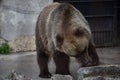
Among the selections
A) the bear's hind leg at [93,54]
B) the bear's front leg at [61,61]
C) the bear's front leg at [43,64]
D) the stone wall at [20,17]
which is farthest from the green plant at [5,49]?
the bear's hind leg at [93,54]

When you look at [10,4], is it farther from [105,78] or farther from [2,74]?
[105,78]

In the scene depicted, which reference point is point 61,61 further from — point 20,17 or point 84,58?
point 20,17

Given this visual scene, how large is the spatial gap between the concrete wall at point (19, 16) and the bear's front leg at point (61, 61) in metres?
2.50

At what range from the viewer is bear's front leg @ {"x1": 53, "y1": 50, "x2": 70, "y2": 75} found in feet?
20.2

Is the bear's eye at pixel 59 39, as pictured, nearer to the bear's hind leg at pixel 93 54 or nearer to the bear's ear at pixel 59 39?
the bear's ear at pixel 59 39

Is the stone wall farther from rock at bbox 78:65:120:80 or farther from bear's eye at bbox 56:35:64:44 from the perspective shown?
rock at bbox 78:65:120:80

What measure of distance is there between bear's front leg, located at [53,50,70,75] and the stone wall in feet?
8.00

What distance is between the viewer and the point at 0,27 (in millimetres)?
9141

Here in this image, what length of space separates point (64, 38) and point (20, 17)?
121 inches

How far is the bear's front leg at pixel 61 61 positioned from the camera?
6152 millimetres

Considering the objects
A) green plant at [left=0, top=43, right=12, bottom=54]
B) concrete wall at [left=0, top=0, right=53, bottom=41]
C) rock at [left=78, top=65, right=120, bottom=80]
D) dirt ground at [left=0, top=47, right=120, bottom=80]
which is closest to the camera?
rock at [left=78, top=65, right=120, bottom=80]

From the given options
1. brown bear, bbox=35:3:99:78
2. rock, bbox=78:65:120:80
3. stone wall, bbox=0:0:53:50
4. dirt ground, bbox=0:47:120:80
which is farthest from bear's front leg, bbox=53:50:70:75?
stone wall, bbox=0:0:53:50

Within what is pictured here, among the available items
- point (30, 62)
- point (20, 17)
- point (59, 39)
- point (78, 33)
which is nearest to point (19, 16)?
point (20, 17)

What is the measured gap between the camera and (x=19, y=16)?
28.7 feet
